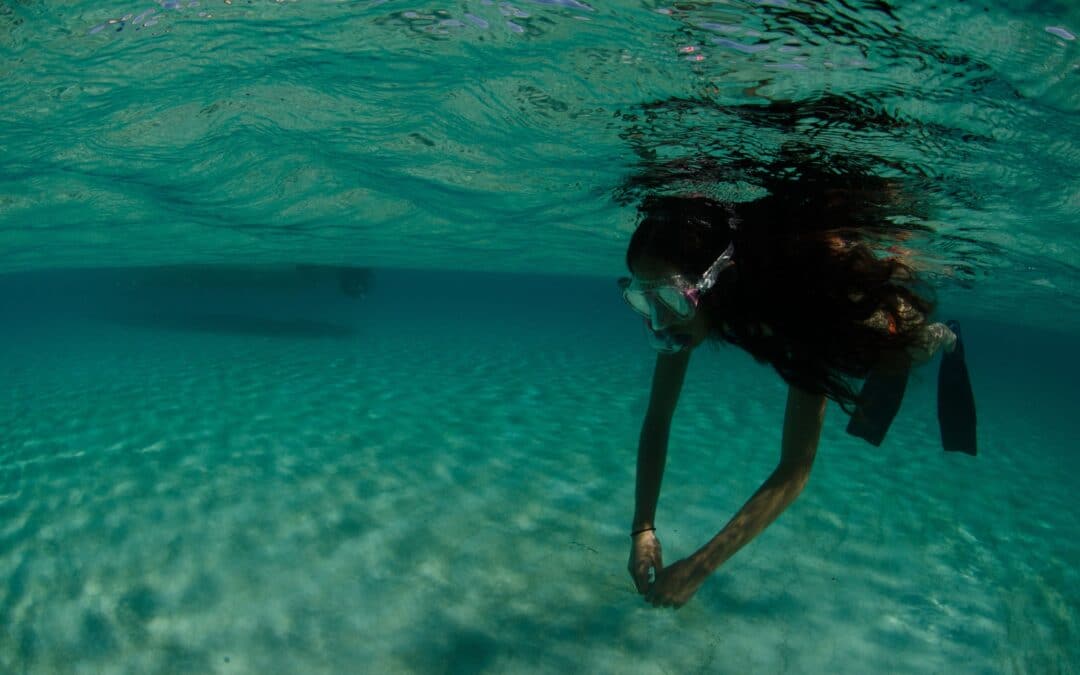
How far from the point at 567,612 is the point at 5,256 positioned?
28.6m

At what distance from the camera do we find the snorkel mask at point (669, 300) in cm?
327

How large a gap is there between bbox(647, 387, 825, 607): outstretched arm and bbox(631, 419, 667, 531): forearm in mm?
591

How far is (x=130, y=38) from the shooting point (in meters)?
6.00

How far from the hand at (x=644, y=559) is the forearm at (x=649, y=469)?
0.13 meters

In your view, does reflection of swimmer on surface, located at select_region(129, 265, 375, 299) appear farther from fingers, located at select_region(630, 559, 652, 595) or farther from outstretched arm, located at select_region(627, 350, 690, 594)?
fingers, located at select_region(630, 559, 652, 595)

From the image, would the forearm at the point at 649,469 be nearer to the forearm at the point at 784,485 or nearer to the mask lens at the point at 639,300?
the forearm at the point at 784,485

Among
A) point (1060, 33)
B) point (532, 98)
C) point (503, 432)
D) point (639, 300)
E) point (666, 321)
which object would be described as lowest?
point (503, 432)

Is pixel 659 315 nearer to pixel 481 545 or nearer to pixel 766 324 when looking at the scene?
pixel 766 324

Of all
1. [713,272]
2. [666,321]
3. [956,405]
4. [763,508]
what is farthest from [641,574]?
[956,405]

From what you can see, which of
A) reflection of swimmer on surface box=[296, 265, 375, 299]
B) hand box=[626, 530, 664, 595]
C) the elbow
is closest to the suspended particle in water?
the elbow

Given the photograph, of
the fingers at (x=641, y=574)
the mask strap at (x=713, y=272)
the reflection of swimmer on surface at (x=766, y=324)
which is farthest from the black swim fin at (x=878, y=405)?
the fingers at (x=641, y=574)

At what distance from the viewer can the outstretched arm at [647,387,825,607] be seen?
3.02 metres

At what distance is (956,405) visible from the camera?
4621 mm

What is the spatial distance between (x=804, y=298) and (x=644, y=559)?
1808 millimetres
